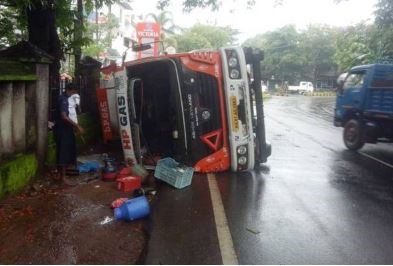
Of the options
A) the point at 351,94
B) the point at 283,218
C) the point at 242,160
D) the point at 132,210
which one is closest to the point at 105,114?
the point at 242,160

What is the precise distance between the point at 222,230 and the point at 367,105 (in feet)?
23.9

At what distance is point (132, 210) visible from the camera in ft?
16.8

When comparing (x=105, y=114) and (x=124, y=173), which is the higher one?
(x=105, y=114)

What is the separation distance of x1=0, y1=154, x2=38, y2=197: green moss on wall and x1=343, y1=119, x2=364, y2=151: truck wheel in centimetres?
788

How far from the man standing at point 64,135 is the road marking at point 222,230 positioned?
96.7 inches

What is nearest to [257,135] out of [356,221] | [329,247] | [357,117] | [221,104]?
[221,104]

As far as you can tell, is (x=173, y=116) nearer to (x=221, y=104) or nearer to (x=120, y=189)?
(x=221, y=104)

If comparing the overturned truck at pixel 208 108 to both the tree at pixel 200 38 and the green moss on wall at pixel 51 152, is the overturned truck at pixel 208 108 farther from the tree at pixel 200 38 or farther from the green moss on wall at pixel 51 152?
the tree at pixel 200 38

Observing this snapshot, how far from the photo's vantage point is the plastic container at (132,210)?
5.11m

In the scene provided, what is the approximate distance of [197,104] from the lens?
7504 mm

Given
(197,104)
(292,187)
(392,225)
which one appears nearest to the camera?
(392,225)

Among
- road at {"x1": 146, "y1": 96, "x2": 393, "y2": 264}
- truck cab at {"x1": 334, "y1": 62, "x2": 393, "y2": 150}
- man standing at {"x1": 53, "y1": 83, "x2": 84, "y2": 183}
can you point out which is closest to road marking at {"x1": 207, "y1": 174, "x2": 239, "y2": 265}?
road at {"x1": 146, "y1": 96, "x2": 393, "y2": 264}

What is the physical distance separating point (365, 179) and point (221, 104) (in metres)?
2.96

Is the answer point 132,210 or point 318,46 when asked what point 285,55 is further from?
point 132,210
